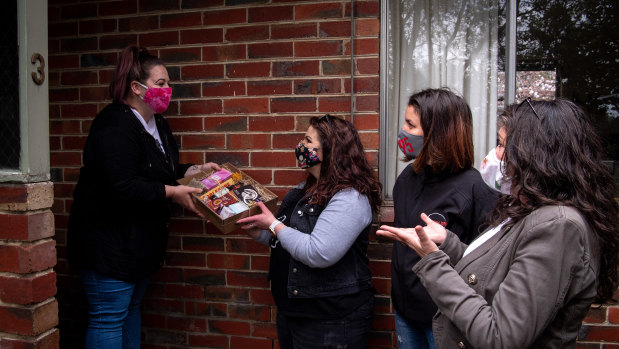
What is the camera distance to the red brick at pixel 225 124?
119 inches

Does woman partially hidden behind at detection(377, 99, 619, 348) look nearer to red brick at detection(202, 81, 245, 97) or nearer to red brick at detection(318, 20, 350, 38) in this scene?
red brick at detection(318, 20, 350, 38)

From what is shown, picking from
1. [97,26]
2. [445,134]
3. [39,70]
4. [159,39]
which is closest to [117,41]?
[97,26]

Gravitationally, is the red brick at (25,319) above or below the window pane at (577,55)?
below

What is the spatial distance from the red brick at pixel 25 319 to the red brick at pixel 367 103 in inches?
76.6

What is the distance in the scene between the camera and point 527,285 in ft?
4.22

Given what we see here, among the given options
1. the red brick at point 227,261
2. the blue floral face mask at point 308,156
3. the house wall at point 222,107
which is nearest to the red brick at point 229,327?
the house wall at point 222,107

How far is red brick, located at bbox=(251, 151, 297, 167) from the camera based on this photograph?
2.96 meters

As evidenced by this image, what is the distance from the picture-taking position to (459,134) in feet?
6.95

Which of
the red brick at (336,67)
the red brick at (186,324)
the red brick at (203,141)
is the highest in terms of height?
the red brick at (336,67)

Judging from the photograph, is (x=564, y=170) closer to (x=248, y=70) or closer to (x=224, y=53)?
(x=248, y=70)

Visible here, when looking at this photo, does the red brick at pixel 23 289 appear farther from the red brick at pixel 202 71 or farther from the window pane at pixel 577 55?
the window pane at pixel 577 55

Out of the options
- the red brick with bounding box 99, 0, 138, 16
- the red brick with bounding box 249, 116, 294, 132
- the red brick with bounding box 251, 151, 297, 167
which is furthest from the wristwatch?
the red brick with bounding box 99, 0, 138, 16

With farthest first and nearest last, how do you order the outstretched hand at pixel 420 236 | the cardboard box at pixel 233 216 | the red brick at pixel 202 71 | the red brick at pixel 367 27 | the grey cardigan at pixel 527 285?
the red brick at pixel 202 71, the red brick at pixel 367 27, the cardboard box at pixel 233 216, the outstretched hand at pixel 420 236, the grey cardigan at pixel 527 285

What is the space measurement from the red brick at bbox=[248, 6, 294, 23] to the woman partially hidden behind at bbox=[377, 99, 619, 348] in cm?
181
